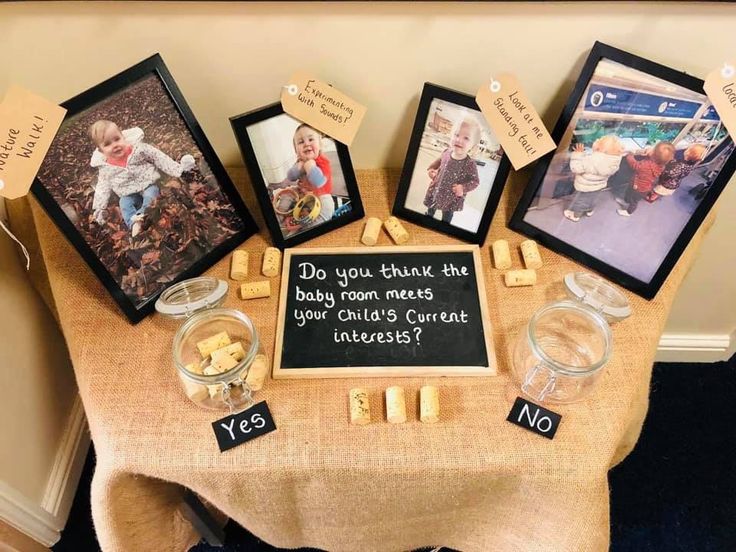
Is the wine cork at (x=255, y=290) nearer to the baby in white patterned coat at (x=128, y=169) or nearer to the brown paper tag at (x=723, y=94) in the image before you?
the baby in white patterned coat at (x=128, y=169)

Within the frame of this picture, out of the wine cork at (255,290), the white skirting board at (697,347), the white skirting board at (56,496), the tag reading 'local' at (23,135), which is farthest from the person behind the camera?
the white skirting board at (697,347)

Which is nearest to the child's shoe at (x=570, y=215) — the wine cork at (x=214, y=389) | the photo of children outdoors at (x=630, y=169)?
the photo of children outdoors at (x=630, y=169)

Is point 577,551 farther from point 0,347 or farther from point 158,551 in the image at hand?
point 0,347

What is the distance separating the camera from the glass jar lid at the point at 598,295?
903 mm

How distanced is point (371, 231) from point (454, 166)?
0.56ft

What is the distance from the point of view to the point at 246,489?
81 centimetres

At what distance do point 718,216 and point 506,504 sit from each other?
732 mm

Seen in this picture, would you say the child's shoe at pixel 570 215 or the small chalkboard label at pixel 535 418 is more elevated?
the child's shoe at pixel 570 215

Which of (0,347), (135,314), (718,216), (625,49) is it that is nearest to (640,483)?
(718,216)

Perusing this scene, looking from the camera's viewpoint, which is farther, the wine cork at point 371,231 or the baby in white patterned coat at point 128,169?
the wine cork at point 371,231

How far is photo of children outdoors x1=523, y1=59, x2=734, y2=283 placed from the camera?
830 millimetres

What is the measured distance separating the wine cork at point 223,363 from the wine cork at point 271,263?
179mm

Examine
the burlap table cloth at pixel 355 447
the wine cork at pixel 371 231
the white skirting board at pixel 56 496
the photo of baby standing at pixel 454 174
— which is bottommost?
the white skirting board at pixel 56 496

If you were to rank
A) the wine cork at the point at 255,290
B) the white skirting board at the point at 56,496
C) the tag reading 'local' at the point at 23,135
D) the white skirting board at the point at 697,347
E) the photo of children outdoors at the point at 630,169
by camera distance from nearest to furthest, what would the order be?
1. the tag reading 'local' at the point at 23,135
2. the photo of children outdoors at the point at 630,169
3. the wine cork at the point at 255,290
4. the white skirting board at the point at 56,496
5. the white skirting board at the point at 697,347
